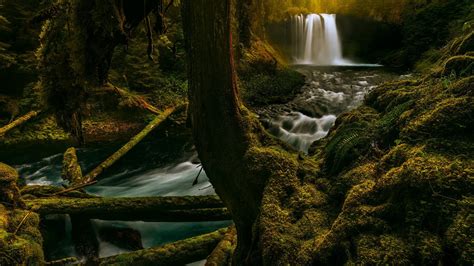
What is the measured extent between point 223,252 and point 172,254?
1.97 ft

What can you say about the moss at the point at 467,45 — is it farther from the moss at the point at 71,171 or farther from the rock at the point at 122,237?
the moss at the point at 71,171

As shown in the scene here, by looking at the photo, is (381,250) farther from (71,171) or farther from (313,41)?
(313,41)

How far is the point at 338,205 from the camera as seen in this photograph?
275 centimetres

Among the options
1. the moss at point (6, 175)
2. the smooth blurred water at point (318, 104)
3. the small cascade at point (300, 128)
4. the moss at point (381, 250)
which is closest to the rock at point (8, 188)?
the moss at point (6, 175)

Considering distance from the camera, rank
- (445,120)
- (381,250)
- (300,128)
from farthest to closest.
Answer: (300,128), (445,120), (381,250)

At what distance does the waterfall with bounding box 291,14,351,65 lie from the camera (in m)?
20.3

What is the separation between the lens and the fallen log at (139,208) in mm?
4512

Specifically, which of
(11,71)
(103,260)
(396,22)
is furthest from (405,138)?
(396,22)

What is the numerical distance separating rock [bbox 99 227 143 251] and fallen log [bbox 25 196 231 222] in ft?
2.30

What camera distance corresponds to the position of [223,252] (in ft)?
12.3

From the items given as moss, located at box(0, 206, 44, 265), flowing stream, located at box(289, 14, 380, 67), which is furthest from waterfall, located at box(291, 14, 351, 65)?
moss, located at box(0, 206, 44, 265)

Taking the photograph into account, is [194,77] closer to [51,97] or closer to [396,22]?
[51,97]

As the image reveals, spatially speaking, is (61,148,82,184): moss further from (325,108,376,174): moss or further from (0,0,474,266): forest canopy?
(325,108,376,174): moss

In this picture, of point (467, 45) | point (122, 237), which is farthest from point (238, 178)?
point (122, 237)
